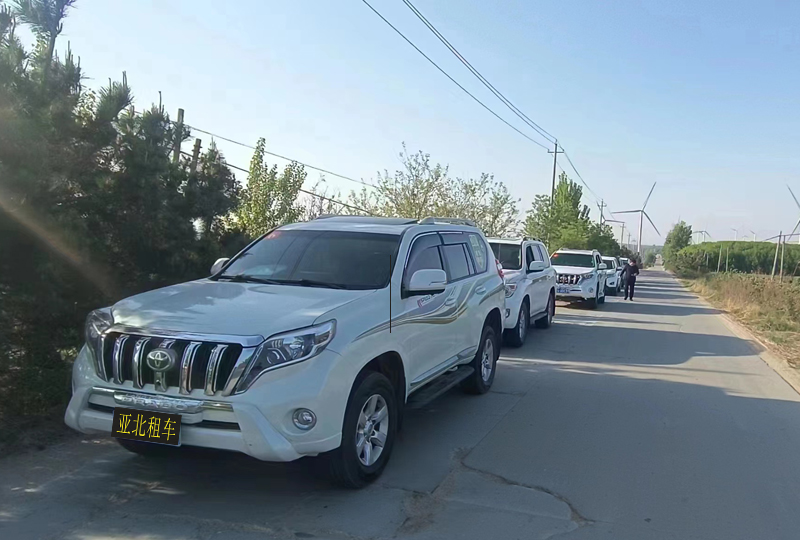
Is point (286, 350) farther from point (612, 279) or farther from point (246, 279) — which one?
point (612, 279)

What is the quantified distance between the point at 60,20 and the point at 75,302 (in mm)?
2830

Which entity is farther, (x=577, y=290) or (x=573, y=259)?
(x=573, y=259)

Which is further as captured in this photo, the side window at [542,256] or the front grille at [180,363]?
the side window at [542,256]

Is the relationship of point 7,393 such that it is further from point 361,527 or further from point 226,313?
point 361,527

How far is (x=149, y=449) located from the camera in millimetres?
5031

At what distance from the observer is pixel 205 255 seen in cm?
794

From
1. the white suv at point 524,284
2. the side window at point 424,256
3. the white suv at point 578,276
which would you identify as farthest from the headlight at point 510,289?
the white suv at point 578,276

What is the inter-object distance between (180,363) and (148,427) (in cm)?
45

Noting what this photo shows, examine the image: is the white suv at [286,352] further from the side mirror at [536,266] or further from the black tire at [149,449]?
the side mirror at [536,266]

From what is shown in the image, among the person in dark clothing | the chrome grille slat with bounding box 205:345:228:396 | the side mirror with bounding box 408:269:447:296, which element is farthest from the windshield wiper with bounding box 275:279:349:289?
the person in dark clothing

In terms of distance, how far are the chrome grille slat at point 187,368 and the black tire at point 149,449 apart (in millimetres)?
388

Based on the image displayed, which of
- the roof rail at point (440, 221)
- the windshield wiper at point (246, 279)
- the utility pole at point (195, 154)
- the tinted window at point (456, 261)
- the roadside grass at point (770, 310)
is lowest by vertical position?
the roadside grass at point (770, 310)

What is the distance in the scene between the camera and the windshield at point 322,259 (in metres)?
5.70

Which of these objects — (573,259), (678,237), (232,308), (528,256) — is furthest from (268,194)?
(678,237)
